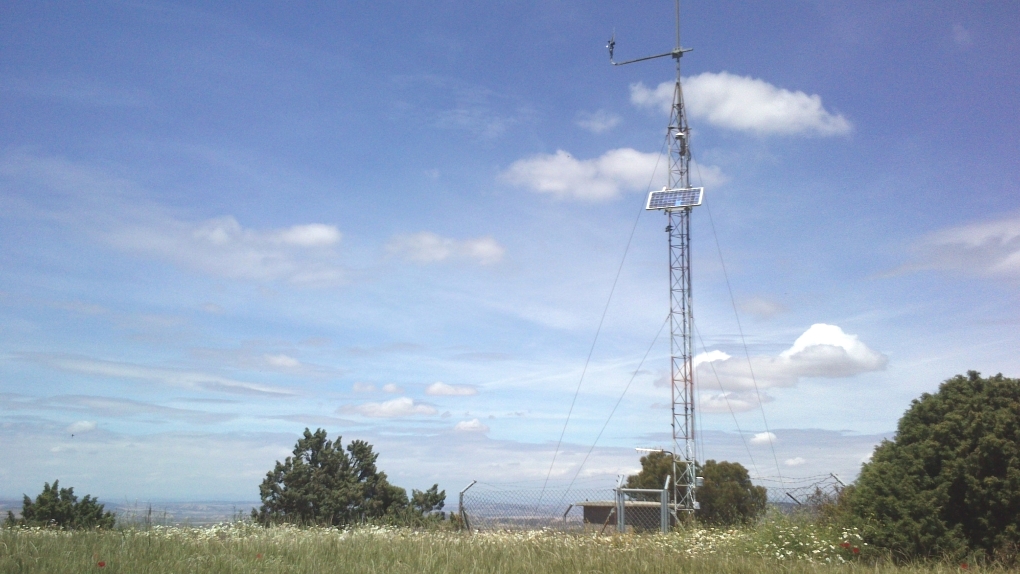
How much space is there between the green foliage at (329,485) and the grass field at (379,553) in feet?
30.7

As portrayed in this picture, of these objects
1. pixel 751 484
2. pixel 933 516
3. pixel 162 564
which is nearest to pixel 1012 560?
pixel 933 516

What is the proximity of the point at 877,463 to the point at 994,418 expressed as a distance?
1.63 meters

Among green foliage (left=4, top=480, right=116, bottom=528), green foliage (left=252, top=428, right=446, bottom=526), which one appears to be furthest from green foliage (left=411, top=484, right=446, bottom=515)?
green foliage (left=4, top=480, right=116, bottom=528)

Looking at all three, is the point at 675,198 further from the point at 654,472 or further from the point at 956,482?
the point at 956,482

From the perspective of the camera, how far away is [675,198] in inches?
1088

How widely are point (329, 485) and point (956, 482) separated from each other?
1569 cm

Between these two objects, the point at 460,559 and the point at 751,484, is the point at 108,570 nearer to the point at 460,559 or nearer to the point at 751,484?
the point at 460,559

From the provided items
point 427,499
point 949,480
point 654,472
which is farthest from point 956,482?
point 654,472

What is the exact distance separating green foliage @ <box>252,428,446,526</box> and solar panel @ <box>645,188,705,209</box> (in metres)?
13.3

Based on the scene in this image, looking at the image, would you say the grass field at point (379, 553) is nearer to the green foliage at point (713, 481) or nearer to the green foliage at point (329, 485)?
the green foliage at point (329, 485)

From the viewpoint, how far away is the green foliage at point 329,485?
66.0 feet

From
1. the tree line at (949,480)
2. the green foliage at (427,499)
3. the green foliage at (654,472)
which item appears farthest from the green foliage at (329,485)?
the green foliage at (654,472)

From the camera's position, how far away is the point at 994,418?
9891 mm

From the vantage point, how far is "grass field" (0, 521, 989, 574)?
A: 763 cm
